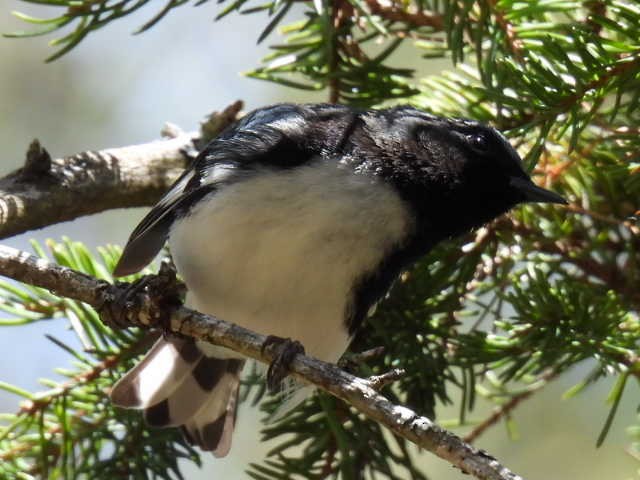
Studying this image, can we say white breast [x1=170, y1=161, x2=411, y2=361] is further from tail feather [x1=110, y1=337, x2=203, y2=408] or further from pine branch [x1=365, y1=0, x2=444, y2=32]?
pine branch [x1=365, y1=0, x2=444, y2=32]

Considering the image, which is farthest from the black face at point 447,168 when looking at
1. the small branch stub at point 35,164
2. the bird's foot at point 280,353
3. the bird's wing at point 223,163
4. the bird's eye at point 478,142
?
the small branch stub at point 35,164

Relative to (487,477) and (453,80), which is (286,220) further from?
(487,477)

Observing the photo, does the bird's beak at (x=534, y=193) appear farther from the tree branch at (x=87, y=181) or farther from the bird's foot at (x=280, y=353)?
the tree branch at (x=87, y=181)

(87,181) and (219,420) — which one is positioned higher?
(87,181)

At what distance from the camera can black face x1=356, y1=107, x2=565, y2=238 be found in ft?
6.63

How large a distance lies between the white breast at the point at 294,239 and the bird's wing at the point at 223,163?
5cm

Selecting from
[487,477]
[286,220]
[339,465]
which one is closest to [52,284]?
[286,220]

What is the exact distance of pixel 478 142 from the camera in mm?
2076

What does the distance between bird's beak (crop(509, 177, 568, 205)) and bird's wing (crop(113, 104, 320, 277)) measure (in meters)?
0.43

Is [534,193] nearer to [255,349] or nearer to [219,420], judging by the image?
[255,349]

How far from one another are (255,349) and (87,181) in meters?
0.73

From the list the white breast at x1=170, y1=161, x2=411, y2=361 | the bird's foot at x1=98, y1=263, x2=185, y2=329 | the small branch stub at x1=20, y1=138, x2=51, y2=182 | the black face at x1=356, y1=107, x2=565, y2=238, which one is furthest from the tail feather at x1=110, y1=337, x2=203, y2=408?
the black face at x1=356, y1=107, x2=565, y2=238

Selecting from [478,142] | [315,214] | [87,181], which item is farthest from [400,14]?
[87,181]

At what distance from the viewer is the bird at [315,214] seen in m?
1.94
